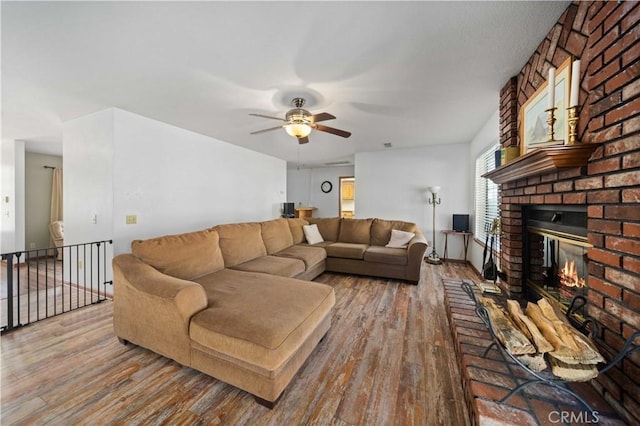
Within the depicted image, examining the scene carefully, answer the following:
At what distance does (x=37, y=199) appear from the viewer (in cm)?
530

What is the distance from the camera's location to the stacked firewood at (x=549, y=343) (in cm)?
110

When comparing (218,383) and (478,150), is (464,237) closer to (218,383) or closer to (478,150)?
(478,150)

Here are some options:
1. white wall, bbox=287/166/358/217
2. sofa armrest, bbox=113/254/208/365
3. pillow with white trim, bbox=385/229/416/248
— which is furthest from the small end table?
sofa armrest, bbox=113/254/208/365

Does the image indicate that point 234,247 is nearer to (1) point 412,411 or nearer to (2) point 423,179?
Answer: (1) point 412,411

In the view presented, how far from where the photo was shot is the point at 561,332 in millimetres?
1247

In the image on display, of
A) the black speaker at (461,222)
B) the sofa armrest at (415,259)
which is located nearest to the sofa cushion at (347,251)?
the sofa armrest at (415,259)

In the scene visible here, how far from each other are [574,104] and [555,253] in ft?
3.66

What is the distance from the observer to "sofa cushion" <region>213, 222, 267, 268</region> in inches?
115

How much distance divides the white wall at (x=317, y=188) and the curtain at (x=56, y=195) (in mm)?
Answer: 5895

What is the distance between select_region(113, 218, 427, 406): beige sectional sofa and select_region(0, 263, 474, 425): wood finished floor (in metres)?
0.13

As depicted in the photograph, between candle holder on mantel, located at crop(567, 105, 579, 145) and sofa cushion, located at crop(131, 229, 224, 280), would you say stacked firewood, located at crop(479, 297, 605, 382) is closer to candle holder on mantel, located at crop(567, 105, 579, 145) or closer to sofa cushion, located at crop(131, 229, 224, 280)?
candle holder on mantel, located at crop(567, 105, 579, 145)

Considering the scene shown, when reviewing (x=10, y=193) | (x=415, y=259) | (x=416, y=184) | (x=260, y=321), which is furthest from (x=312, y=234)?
(x=10, y=193)

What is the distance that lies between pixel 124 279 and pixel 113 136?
211 centimetres

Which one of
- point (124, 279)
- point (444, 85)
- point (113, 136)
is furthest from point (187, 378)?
point (444, 85)
